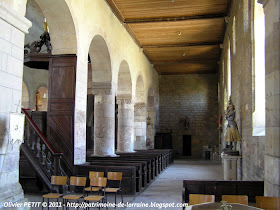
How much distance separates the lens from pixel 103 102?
36.4 ft

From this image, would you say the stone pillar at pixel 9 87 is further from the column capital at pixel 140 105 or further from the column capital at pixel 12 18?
the column capital at pixel 140 105

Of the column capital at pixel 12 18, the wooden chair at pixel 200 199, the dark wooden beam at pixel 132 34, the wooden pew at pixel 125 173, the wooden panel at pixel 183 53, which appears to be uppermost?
the wooden panel at pixel 183 53

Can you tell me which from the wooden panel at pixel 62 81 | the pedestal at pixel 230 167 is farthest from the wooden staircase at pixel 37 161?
the pedestal at pixel 230 167

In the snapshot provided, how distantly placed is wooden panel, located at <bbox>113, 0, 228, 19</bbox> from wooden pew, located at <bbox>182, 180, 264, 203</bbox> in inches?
A: 272

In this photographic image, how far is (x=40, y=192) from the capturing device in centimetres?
746

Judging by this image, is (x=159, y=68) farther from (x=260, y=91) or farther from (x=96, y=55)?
(x=260, y=91)

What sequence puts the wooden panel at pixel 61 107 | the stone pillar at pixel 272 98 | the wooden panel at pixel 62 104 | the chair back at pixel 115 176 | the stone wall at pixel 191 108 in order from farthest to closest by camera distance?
the stone wall at pixel 191 108 < the wooden panel at pixel 61 107 < the wooden panel at pixel 62 104 < the chair back at pixel 115 176 < the stone pillar at pixel 272 98

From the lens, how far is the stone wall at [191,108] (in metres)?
23.2

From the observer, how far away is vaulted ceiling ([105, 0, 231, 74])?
11109 mm

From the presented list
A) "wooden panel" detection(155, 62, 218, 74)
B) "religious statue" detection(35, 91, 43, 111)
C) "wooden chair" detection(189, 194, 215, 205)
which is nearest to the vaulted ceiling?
"wooden panel" detection(155, 62, 218, 74)

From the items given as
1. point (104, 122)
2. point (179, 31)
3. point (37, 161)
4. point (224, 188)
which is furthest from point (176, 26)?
point (224, 188)

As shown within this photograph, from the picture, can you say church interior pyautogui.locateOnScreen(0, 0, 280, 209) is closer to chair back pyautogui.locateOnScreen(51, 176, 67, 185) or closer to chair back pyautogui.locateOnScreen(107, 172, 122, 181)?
chair back pyautogui.locateOnScreen(107, 172, 122, 181)

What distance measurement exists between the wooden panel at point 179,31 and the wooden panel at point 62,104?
559 centimetres

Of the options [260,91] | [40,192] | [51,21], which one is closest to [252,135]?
[260,91]
